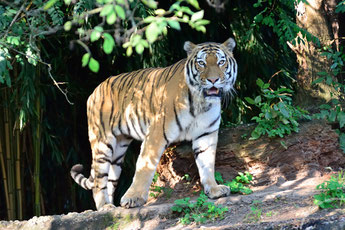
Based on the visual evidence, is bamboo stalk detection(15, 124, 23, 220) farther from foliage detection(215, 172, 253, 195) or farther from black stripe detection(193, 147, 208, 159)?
foliage detection(215, 172, 253, 195)

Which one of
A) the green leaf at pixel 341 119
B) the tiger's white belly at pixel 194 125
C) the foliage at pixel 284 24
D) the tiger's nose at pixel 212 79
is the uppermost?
the foliage at pixel 284 24

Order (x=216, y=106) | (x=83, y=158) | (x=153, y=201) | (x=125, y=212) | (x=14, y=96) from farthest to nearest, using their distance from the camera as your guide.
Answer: (x=83, y=158) < (x=14, y=96) < (x=153, y=201) < (x=216, y=106) < (x=125, y=212)

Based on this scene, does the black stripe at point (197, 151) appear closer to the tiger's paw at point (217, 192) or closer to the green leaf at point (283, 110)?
the tiger's paw at point (217, 192)

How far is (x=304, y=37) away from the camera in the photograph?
5855 mm

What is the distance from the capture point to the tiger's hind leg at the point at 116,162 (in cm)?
613

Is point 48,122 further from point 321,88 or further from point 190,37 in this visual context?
point 321,88

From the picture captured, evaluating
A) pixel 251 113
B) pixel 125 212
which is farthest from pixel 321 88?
Result: pixel 125 212

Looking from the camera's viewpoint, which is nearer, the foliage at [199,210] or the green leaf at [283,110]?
the foliage at [199,210]

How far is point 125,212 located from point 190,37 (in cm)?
267

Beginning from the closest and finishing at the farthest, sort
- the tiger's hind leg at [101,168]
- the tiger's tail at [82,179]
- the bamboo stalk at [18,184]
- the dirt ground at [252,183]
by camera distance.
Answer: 1. the dirt ground at [252,183]
2. the tiger's hind leg at [101,168]
3. the tiger's tail at [82,179]
4. the bamboo stalk at [18,184]

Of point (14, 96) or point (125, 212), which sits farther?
point (14, 96)

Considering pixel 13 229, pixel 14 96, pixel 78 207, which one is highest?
pixel 14 96

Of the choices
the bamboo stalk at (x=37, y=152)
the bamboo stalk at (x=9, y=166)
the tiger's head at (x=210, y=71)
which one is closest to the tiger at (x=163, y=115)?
the tiger's head at (x=210, y=71)

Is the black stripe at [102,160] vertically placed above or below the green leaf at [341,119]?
below
